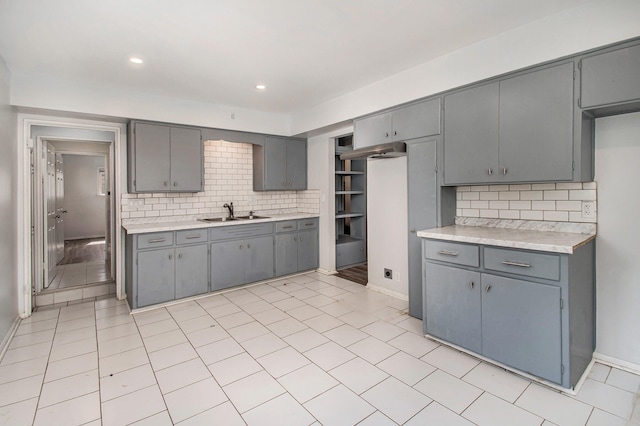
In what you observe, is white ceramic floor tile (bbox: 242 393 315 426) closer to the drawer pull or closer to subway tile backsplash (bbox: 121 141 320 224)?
the drawer pull

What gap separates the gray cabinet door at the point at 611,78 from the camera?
1978mm

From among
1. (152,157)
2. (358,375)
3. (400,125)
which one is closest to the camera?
(358,375)

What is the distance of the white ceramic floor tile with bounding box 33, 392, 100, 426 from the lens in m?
1.85

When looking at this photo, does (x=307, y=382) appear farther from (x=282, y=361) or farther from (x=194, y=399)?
(x=194, y=399)

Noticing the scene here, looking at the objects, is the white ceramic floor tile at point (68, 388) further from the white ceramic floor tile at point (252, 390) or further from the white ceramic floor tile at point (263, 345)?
the white ceramic floor tile at point (263, 345)

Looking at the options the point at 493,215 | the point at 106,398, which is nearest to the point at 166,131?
the point at 106,398

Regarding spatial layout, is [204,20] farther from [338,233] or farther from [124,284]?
[338,233]

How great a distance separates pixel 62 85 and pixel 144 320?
259 cm

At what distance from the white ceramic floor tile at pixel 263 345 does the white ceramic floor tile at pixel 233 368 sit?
9 centimetres

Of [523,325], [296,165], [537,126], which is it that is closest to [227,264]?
[296,165]

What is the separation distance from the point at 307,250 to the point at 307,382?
292 centimetres

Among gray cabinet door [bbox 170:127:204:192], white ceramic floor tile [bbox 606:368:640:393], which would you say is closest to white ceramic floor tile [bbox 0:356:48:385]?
gray cabinet door [bbox 170:127:204:192]

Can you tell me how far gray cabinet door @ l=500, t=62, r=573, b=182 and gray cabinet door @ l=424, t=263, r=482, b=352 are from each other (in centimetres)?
88

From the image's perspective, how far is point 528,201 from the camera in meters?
2.76
